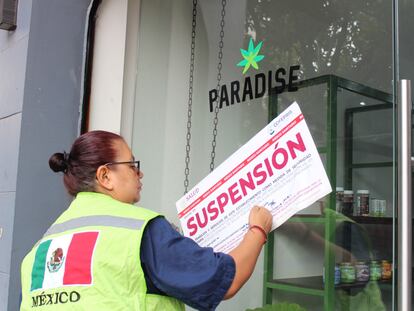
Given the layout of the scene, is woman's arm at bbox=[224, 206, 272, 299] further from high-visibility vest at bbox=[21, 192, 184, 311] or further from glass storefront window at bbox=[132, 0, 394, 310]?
glass storefront window at bbox=[132, 0, 394, 310]

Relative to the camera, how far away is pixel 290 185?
1.68 metres

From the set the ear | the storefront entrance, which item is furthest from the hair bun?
the storefront entrance

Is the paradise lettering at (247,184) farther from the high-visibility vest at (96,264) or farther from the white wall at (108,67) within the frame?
the white wall at (108,67)

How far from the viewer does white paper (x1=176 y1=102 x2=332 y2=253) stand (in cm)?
167

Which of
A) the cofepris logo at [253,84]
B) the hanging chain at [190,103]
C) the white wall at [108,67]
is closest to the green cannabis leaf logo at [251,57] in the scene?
the cofepris logo at [253,84]

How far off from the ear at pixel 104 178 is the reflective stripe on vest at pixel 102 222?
0.12 meters

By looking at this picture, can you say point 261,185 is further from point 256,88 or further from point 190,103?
point 190,103

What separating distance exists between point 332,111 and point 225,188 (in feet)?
2.12

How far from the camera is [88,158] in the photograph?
5.10ft

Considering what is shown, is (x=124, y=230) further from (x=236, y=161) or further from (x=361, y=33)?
(x=361, y=33)

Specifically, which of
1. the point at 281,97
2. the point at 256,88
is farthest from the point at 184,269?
the point at 256,88

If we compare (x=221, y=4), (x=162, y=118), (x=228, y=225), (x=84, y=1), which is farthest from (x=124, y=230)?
(x=84, y=1)

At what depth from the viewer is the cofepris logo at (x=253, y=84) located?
241 cm

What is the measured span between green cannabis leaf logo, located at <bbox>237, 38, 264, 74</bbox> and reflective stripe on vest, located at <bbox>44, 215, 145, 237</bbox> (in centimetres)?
130
